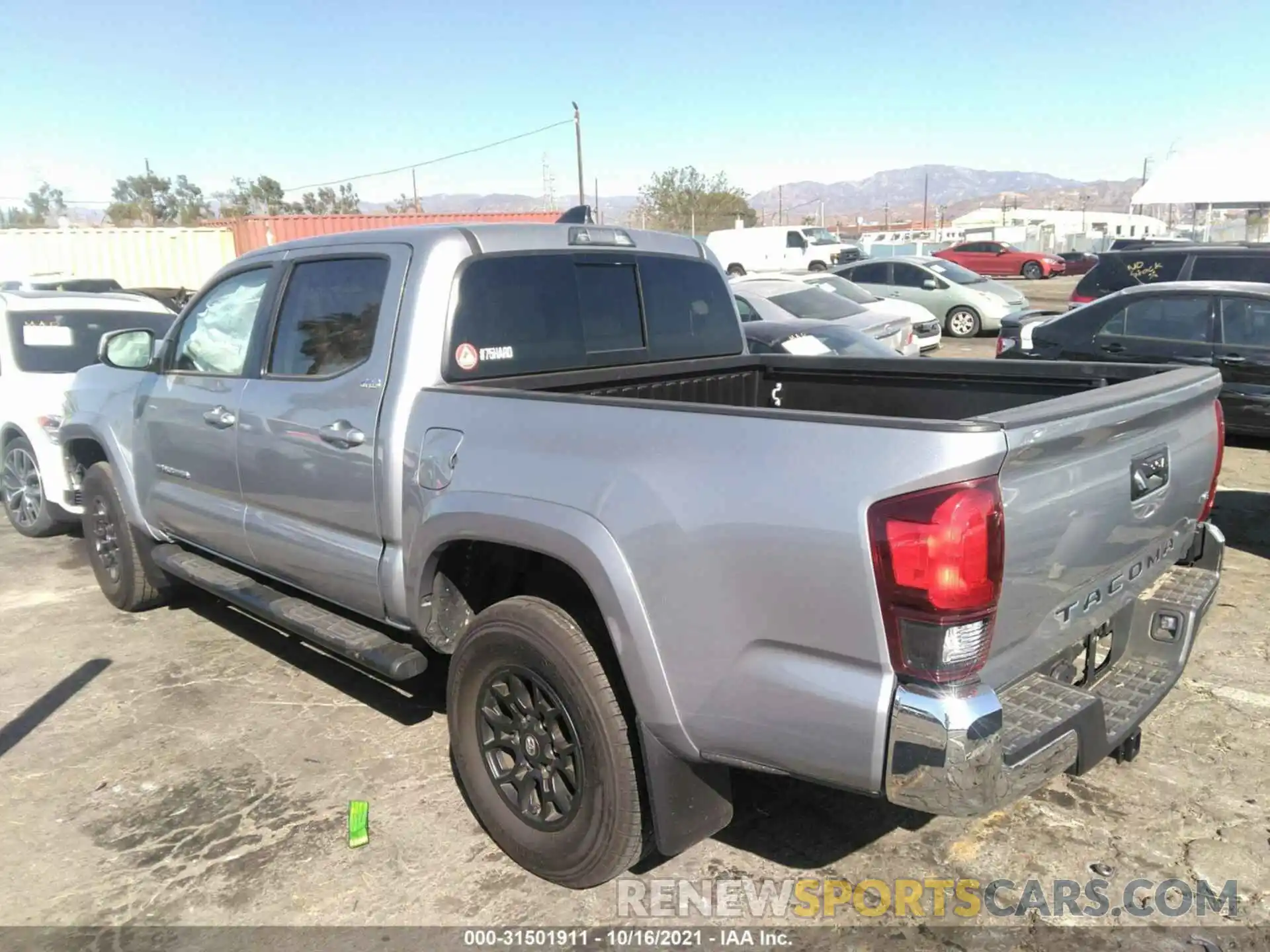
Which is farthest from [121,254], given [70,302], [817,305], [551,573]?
[551,573]

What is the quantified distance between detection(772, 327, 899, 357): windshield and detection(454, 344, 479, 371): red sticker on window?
20.5ft

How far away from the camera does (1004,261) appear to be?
117 ft

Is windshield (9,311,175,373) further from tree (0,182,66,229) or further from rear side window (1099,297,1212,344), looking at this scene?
tree (0,182,66,229)

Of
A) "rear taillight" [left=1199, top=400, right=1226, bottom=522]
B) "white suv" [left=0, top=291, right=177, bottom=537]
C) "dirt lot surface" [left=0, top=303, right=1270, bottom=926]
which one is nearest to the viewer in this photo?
"dirt lot surface" [left=0, top=303, right=1270, bottom=926]

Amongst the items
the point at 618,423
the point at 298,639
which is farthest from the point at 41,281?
the point at 618,423

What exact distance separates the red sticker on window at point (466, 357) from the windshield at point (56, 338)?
447 centimetres

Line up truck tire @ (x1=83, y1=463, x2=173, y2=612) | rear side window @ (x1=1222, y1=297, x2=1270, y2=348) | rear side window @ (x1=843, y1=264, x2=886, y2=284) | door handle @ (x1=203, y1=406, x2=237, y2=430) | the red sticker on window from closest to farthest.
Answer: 1. the red sticker on window
2. door handle @ (x1=203, y1=406, x2=237, y2=430)
3. truck tire @ (x1=83, y1=463, x2=173, y2=612)
4. rear side window @ (x1=1222, y1=297, x2=1270, y2=348)
5. rear side window @ (x1=843, y1=264, x2=886, y2=284)

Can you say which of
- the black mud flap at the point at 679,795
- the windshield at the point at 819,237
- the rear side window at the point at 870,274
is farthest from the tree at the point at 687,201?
the black mud flap at the point at 679,795

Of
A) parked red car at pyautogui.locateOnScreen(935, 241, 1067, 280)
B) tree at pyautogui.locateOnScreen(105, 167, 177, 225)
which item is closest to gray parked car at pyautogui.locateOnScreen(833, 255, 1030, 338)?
parked red car at pyautogui.locateOnScreen(935, 241, 1067, 280)

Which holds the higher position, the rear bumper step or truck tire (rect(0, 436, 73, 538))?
the rear bumper step

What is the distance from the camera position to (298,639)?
512cm

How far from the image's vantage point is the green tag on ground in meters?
3.23

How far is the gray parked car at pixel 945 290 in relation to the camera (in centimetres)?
1770

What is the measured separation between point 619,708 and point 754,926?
0.77 m
